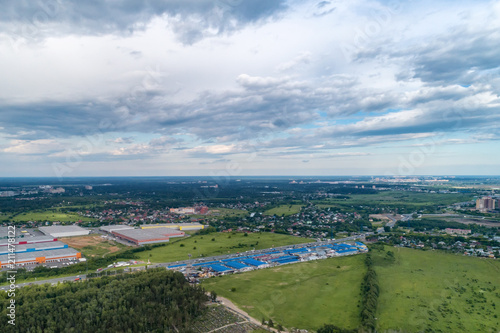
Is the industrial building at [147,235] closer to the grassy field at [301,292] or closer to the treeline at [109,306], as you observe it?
the grassy field at [301,292]

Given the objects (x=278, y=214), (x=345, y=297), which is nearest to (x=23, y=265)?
(x=345, y=297)

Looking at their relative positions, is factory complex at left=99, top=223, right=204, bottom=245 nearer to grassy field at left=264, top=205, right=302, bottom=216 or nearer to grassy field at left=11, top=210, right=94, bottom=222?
grassy field at left=11, top=210, right=94, bottom=222

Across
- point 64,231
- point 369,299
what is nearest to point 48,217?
point 64,231

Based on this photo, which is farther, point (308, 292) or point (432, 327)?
point (308, 292)

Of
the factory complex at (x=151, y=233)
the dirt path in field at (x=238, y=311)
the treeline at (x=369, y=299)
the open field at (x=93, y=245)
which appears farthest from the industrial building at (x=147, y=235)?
the treeline at (x=369, y=299)

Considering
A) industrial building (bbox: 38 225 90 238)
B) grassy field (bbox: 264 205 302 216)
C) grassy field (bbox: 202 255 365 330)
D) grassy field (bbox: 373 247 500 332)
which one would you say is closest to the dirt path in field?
grassy field (bbox: 202 255 365 330)

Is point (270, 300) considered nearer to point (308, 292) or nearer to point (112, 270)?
point (308, 292)
